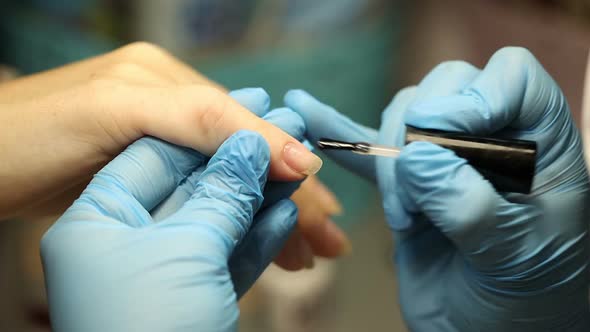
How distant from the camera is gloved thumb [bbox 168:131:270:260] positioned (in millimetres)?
606

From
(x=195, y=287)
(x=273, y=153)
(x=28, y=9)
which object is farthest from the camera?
(x=28, y=9)

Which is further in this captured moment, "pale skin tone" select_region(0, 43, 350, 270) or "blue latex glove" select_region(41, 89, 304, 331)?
"pale skin tone" select_region(0, 43, 350, 270)

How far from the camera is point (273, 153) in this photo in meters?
0.66

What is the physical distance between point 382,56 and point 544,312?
0.99 m

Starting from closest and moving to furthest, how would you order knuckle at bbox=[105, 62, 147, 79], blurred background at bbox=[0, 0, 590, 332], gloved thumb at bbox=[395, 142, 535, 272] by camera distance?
gloved thumb at bbox=[395, 142, 535, 272] → knuckle at bbox=[105, 62, 147, 79] → blurred background at bbox=[0, 0, 590, 332]

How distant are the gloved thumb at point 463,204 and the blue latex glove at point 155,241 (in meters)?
0.18

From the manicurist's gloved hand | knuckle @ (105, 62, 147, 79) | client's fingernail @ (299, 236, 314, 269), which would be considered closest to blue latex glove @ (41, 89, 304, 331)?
the manicurist's gloved hand

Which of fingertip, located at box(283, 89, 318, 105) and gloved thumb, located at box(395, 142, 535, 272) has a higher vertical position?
fingertip, located at box(283, 89, 318, 105)

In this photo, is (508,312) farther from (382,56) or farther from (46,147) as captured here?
(382,56)

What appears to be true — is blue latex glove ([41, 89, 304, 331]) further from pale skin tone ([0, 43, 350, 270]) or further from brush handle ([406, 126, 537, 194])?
brush handle ([406, 126, 537, 194])

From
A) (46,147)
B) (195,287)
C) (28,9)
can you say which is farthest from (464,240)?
(28,9)

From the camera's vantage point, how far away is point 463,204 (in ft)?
2.12

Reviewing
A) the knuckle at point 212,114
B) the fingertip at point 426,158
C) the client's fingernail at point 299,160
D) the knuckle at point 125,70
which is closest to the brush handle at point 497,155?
the fingertip at point 426,158

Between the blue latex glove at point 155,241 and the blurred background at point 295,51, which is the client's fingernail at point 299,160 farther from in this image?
the blurred background at point 295,51
